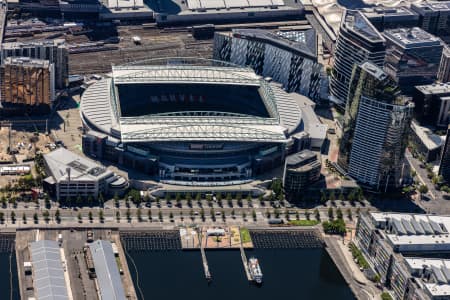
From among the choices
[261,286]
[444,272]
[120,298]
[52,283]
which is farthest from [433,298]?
[52,283]

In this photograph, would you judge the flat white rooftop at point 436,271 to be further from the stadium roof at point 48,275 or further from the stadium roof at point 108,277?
the stadium roof at point 48,275

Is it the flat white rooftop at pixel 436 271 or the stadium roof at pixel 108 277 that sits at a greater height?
the flat white rooftop at pixel 436 271

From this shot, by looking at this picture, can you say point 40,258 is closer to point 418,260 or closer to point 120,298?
point 120,298

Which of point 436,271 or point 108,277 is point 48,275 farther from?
point 436,271

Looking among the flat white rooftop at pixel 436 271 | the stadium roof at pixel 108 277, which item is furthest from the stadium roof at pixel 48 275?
the flat white rooftop at pixel 436 271

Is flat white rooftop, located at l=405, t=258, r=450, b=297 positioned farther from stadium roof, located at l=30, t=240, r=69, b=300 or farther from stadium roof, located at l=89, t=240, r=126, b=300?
stadium roof, located at l=30, t=240, r=69, b=300

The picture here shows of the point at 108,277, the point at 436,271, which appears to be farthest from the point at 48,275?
the point at 436,271
